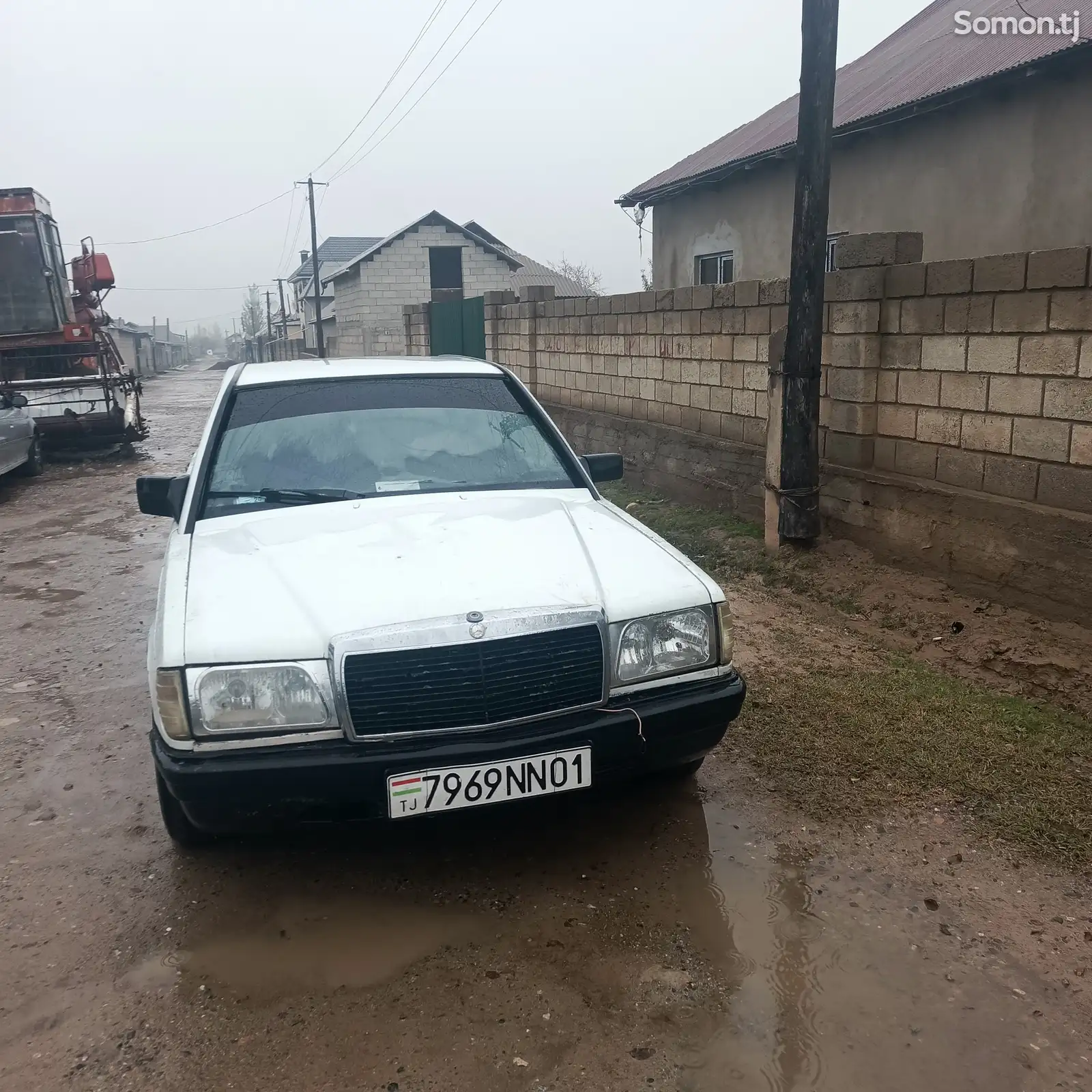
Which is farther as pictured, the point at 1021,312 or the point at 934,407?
the point at 934,407

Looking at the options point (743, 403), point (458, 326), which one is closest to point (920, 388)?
point (743, 403)

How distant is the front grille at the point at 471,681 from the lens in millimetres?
2609

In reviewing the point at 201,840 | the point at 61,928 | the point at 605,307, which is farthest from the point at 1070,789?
the point at 605,307

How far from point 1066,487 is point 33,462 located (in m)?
12.8

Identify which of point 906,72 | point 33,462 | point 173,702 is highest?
point 906,72

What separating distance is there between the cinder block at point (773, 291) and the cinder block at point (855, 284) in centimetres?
87

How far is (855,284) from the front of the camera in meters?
5.99

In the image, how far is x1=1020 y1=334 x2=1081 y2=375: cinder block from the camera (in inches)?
183

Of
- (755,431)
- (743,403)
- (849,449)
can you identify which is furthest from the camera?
(743,403)

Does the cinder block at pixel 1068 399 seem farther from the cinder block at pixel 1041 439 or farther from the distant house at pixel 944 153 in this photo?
the distant house at pixel 944 153

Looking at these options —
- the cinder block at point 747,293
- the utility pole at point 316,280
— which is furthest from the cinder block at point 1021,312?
the utility pole at point 316,280

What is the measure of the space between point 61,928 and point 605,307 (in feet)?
28.3

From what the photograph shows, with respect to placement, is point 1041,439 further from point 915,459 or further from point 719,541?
point 719,541

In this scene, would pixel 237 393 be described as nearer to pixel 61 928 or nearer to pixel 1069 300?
pixel 61 928
